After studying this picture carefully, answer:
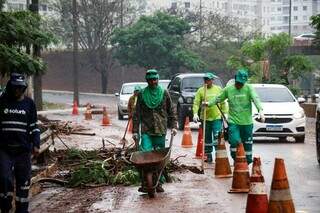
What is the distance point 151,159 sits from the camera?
35.0 feet

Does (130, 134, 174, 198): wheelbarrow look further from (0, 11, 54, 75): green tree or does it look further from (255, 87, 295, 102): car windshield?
(255, 87, 295, 102): car windshield

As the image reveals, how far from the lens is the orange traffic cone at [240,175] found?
1056 cm

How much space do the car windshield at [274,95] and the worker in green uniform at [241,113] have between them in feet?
27.3

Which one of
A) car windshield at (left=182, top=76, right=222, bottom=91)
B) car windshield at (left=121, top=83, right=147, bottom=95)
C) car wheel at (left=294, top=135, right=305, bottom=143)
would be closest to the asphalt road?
car wheel at (left=294, top=135, right=305, bottom=143)

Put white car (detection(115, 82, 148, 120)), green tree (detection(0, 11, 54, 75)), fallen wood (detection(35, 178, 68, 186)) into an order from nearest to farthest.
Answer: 1. green tree (detection(0, 11, 54, 75))
2. fallen wood (detection(35, 178, 68, 186))
3. white car (detection(115, 82, 148, 120))

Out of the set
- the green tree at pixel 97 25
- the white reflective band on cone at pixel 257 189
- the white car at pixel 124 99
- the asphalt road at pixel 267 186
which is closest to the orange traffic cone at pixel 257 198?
the white reflective band on cone at pixel 257 189

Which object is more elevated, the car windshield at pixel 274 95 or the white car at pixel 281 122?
the car windshield at pixel 274 95

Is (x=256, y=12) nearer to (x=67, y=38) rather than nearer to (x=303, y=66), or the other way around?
(x=67, y=38)

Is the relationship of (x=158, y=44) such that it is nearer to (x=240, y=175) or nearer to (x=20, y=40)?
(x=20, y=40)

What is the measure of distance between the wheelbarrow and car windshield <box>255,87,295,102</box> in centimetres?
1055

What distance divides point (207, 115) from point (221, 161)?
228 centimetres

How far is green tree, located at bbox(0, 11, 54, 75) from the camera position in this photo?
35.9 feet

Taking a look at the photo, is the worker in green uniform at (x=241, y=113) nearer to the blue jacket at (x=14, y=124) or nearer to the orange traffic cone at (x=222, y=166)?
the orange traffic cone at (x=222, y=166)

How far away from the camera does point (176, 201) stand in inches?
398
